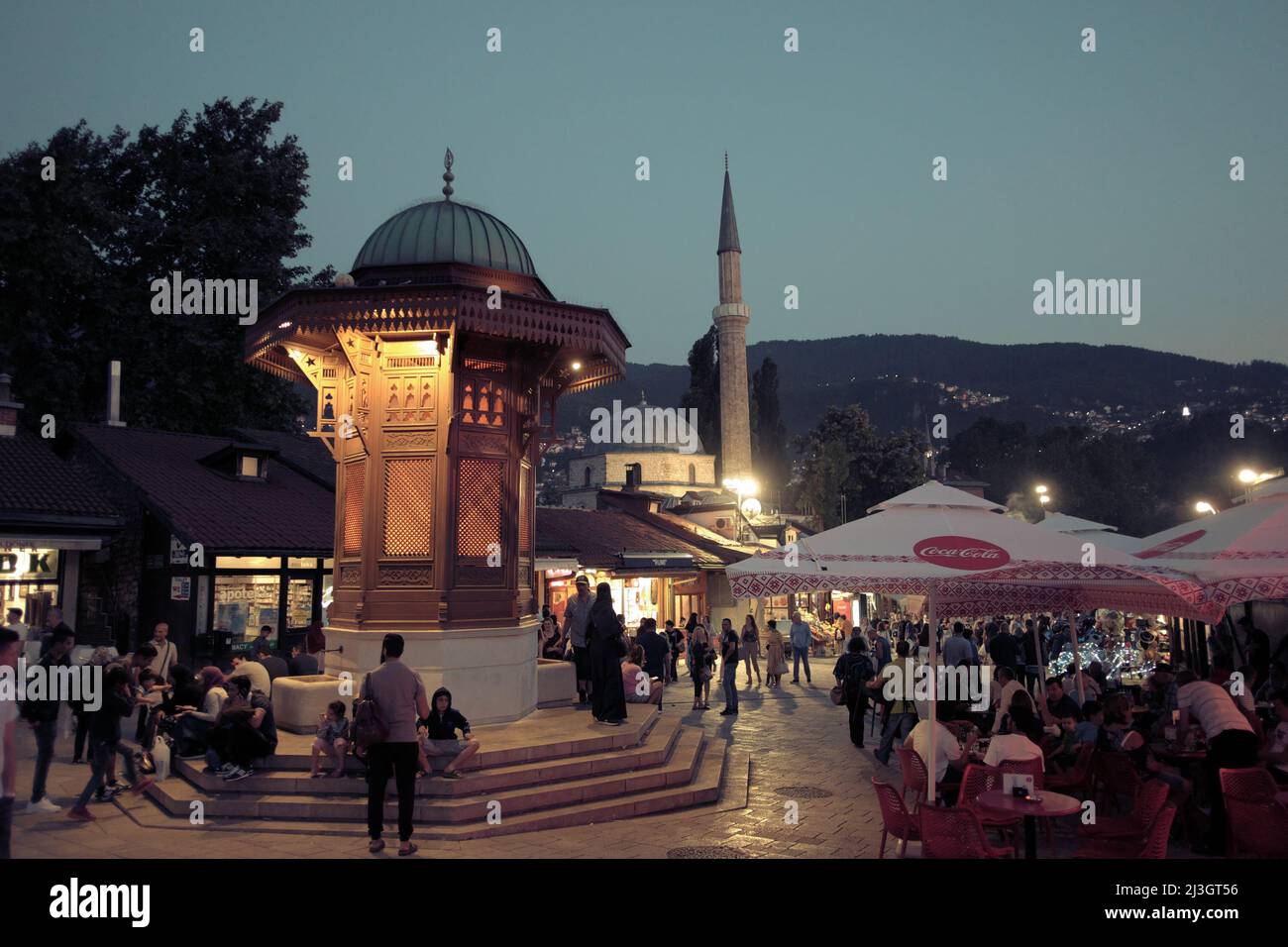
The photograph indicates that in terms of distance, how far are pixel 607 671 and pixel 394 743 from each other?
4.01 meters

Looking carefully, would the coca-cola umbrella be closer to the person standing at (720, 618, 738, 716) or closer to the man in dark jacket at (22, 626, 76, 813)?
the man in dark jacket at (22, 626, 76, 813)

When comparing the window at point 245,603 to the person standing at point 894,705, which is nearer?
the person standing at point 894,705

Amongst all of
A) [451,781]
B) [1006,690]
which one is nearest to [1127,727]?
[1006,690]

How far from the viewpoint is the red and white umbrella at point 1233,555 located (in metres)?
7.71

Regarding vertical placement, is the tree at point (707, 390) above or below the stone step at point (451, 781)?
above

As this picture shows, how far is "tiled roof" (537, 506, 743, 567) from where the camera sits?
87.9 feet

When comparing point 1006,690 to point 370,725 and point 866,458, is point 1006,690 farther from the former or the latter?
point 866,458

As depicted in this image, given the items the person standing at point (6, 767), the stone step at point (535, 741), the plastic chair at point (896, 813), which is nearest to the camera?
the person standing at point (6, 767)

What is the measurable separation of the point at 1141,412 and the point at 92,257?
196044mm

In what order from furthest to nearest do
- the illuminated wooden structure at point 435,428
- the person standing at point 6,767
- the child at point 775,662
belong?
the child at point 775,662, the illuminated wooden structure at point 435,428, the person standing at point 6,767

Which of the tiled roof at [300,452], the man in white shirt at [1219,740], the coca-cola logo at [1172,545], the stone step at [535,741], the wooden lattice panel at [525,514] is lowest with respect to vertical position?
the stone step at [535,741]

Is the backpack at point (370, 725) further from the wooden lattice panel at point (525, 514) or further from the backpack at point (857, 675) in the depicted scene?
the backpack at point (857, 675)

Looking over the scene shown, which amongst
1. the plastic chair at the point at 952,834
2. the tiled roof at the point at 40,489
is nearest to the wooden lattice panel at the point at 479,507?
the plastic chair at the point at 952,834

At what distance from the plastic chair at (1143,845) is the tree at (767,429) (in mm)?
63690
